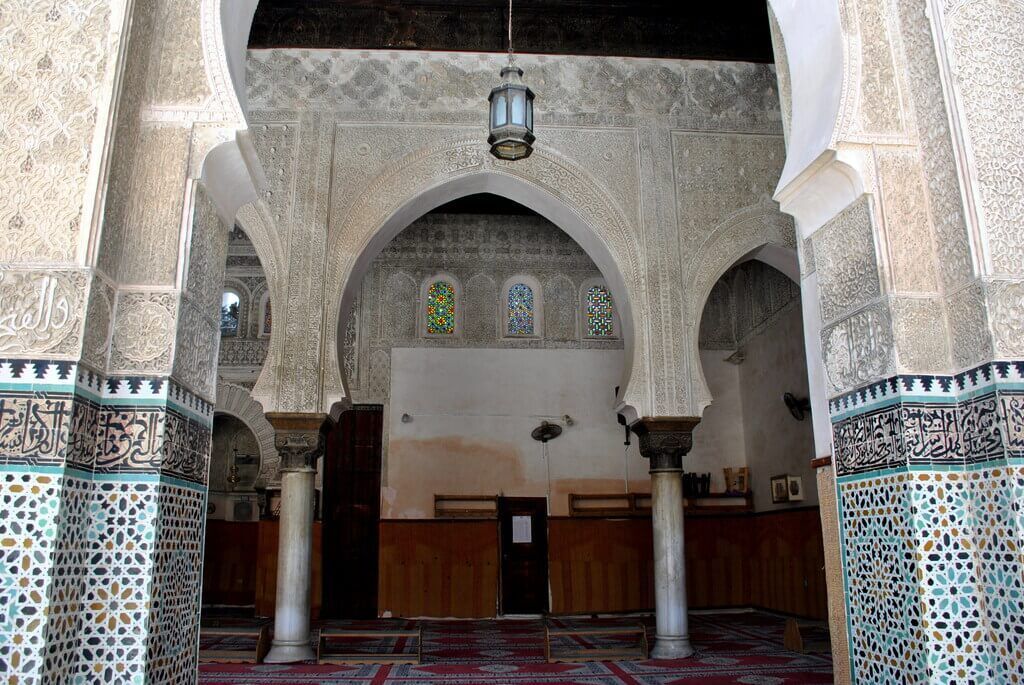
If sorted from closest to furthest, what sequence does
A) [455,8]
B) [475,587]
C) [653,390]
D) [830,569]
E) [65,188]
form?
[65,188] → [830,569] → [653,390] → [455,8] → [475,587]

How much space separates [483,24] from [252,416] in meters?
5.76

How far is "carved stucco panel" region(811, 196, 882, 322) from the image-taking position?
282 centimetres

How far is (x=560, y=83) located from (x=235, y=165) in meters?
4.93

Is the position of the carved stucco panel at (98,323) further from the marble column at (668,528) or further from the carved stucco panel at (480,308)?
the carved stucco panel at (480,308)

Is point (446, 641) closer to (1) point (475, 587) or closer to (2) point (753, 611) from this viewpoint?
(1) point (475, 587)

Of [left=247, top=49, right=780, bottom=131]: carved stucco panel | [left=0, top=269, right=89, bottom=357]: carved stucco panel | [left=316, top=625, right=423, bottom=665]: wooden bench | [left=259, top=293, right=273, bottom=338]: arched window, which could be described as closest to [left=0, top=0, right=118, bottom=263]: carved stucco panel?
[left=0, top=269, right=89, bottom=357]: carved stucco panel

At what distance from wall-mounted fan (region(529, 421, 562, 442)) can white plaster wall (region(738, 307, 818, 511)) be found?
2532mm

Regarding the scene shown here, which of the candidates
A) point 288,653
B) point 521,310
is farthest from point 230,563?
point 521,310

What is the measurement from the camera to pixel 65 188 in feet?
7.90

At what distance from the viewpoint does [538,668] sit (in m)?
6.13

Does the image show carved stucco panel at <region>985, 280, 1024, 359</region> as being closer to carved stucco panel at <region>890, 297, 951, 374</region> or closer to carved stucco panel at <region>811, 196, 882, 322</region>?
carved stucco panel at <region>890, 297, 951, 374</region>

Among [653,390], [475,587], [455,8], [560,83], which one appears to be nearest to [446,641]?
[475,587]

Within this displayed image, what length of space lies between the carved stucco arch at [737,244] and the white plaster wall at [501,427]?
144 inches

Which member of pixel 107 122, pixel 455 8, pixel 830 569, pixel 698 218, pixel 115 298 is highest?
pixel 455 8
